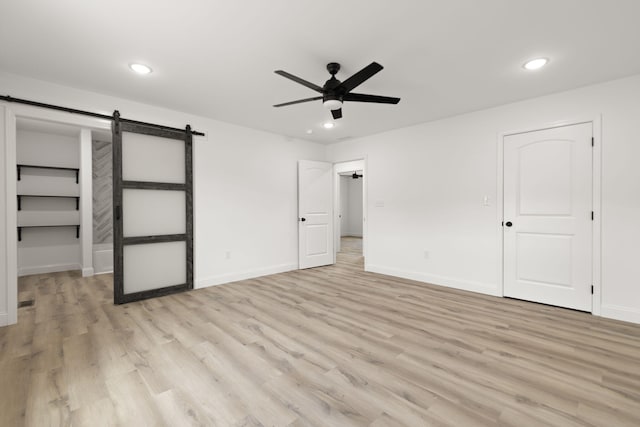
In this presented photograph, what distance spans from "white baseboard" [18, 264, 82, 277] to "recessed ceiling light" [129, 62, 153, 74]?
4785mm

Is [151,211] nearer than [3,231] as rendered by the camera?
No

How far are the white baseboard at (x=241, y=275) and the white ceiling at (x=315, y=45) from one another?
8.60 feet

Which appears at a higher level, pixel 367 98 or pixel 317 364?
pixel 367 98

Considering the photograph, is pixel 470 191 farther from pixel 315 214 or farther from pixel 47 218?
pixel 47 218

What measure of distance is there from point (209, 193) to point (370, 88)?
2812mm

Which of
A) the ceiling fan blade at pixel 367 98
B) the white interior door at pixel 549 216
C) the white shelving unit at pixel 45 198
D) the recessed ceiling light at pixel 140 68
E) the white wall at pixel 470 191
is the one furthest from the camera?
the white shelving unit at pixel 45 198

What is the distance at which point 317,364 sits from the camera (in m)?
2.15

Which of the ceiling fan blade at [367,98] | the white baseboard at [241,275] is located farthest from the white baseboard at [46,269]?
the ceiling fan blade at [367,98]

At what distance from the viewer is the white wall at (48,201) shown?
511cm

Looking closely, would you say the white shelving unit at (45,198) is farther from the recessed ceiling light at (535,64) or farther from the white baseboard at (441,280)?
the recessed ceiling light at (535,64)

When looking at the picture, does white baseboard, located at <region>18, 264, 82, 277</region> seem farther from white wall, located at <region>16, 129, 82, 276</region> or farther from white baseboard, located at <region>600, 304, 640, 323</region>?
white baseboard, located at <region>600, 304, 640, 323</region>

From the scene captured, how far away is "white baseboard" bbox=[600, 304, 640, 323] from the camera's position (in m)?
2.95

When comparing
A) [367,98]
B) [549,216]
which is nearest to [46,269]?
[367,98]

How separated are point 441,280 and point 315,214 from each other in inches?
104
